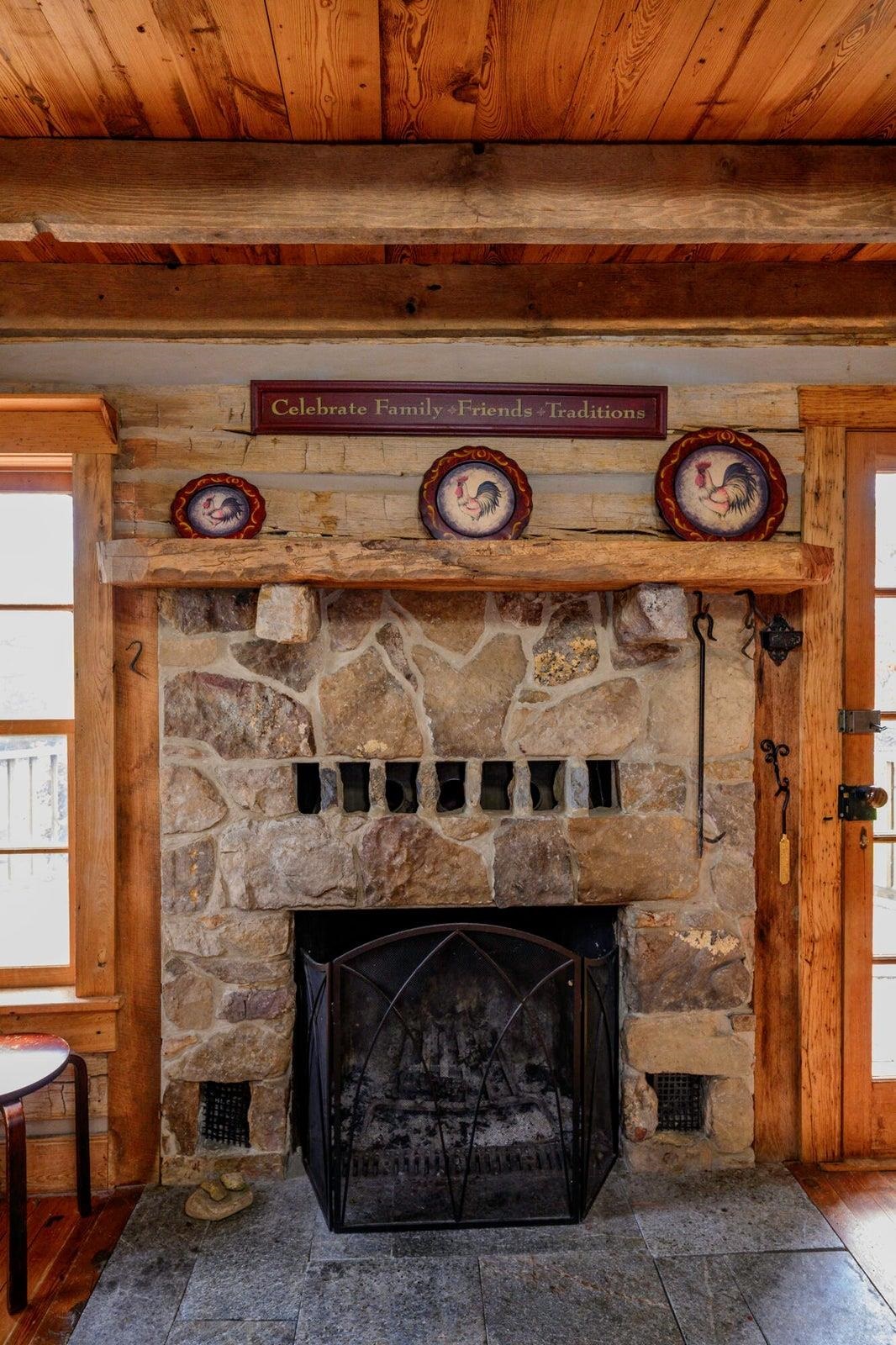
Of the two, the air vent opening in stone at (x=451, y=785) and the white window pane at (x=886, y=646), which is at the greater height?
the white window pane at (x=886, y=646)

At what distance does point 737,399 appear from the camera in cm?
224

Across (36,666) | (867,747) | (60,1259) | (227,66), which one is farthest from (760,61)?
(60,1259)

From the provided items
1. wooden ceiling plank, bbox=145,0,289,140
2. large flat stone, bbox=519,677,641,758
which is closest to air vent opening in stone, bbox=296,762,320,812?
large flat stone, bbox=519,677,641,758

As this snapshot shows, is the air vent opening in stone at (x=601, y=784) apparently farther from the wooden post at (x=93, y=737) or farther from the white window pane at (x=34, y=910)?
the white window pane at (x=34, y=910)

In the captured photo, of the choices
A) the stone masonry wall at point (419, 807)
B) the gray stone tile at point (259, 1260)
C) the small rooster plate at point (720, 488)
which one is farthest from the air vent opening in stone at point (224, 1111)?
the small rooster plate at point (720, 488)

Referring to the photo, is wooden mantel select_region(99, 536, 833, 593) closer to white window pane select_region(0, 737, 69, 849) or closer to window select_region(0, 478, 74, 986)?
window select_region(0, 478, 74, 986)

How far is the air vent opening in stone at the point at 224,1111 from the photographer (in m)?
2.21

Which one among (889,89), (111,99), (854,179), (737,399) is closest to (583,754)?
(737,399)

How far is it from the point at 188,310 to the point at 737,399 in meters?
1.51

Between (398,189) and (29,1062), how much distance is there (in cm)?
212

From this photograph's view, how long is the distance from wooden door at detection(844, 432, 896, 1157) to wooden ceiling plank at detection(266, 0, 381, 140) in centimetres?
155

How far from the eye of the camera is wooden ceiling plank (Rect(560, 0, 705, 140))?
1334mm

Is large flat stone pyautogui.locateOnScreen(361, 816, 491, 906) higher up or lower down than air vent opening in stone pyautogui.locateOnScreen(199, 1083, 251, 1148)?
higher up

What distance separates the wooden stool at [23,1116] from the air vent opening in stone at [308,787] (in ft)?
2.71
